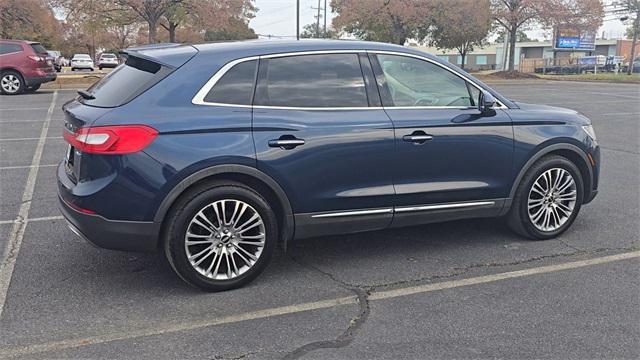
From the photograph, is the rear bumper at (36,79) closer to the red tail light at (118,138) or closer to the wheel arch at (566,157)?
the red tail light at (118,138)

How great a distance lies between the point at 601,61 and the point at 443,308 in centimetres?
6600

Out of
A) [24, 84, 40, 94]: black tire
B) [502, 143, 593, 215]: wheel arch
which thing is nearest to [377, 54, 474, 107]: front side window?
[502, 143, 593, 215]: wheel arch

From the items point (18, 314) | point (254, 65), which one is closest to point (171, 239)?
point (18, 314)

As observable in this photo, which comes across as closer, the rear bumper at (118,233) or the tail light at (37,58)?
the rear bumper at (118,233)

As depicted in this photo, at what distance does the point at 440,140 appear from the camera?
14.8 feet

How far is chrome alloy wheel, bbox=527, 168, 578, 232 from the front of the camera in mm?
5051

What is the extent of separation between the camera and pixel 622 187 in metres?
7.12

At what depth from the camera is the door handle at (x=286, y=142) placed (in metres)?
3.99

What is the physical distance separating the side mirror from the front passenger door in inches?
1.6

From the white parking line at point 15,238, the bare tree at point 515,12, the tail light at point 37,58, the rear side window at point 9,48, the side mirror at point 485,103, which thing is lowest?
the white parking line at point 15,238

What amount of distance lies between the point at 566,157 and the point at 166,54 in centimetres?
356

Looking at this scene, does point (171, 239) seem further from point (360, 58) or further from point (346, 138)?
point (360, 58)

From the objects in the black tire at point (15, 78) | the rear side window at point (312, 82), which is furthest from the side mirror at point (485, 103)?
the black tire at point (15, 78)

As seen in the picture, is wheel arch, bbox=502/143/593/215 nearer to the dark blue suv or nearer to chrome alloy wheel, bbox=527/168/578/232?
the dark blue suv
